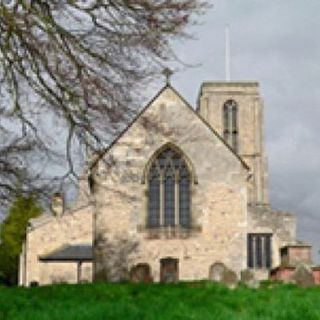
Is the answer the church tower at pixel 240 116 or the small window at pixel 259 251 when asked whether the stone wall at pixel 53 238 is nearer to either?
the small window at pixel 259 251

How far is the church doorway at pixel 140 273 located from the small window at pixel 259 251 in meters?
13.0

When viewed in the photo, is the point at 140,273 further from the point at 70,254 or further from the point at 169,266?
the point at 70,254

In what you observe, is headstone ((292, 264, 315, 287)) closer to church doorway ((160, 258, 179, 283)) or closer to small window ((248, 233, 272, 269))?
church doorway ((160, 258, 179, 283))

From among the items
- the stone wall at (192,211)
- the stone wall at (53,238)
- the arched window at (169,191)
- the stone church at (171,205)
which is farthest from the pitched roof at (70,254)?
the arched window at (169,191)

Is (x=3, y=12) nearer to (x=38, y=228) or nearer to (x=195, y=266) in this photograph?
(x=195, y=266)

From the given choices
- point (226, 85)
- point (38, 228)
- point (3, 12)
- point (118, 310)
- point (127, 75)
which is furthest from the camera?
point (226, 85)

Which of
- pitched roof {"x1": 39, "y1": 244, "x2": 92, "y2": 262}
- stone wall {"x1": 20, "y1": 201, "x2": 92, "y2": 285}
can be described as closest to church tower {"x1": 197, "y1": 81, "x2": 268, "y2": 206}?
stone wall {"x1": 20, "y1": 201, "x2": 92, "y2": 285}

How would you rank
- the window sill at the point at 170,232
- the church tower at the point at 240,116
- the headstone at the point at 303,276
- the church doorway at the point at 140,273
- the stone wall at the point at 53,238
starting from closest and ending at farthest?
the headstone at the point at 303,276
the church doorway at the point at 140,273
the window sill at the point at 170,232
the stone wall at the point at 53,238
the church tower at the point at 240,116

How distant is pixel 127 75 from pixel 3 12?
78.1 inches

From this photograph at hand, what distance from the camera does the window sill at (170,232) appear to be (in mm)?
29062

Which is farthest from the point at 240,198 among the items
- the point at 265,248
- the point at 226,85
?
the point at 226,85

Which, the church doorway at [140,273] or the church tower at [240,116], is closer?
the church doorway at [140,273]

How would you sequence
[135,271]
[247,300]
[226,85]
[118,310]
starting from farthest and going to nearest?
[226,85] → [135,271] → [247,300] → [118,310]

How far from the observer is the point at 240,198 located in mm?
29688
